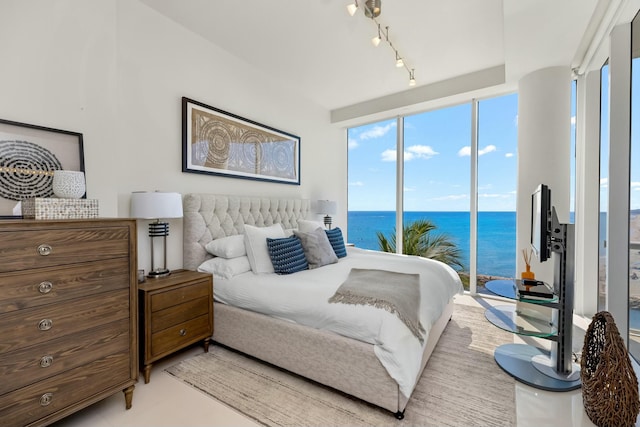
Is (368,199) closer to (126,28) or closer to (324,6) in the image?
(324,6)

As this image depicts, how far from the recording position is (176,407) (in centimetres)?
176

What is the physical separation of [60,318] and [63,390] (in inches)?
14.4

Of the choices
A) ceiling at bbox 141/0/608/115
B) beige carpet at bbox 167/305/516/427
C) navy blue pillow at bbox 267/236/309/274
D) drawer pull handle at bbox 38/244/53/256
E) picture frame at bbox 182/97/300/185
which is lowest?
beige carpet at bbox 167/305/516/427

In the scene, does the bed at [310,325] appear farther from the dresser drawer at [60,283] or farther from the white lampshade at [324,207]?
the white lampshade at [324,207]

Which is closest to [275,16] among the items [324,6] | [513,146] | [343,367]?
[324,6]

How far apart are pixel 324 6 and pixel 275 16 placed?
453 millimetres

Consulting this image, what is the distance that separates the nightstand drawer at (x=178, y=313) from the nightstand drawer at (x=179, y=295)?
3 centimetres

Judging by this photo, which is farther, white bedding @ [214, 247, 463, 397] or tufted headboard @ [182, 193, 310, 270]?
tufted headboard @ [182, 193, 310, 270]

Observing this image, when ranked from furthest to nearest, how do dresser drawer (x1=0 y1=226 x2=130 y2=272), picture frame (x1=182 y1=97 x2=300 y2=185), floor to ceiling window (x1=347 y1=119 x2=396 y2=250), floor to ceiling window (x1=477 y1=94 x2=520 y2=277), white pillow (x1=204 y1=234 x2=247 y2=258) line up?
floor to ceiling window (x1=347 y1=119 x2=396 y2=250) < floor to ceiling window (x1=477 y1=94 x2=520 y2=277) < picture frame (x1=182 y1=97 x2=300 y2=185) < white pillow (x1=204 y1=234 x2=247 y2=258) < dresser drawer (x1=0 y1=226 x2=130 y2=272)

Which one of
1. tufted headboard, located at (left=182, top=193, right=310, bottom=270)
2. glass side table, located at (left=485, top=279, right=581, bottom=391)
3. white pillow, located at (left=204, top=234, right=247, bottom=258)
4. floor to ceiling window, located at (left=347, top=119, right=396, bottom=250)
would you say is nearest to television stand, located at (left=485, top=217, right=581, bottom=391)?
glass side table, located at (left=485, top=279, right=581, bottom=391)

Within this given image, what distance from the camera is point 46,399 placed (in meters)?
1.40

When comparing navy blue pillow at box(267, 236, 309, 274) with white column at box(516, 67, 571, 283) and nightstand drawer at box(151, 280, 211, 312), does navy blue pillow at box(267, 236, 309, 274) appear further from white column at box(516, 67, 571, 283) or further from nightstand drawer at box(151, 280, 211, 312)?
white column at box(516, 67, 571, 283)

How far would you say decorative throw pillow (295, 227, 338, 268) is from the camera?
2863mm

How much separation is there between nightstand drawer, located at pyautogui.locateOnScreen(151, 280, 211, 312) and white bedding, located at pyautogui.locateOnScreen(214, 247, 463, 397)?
0.47 ft
